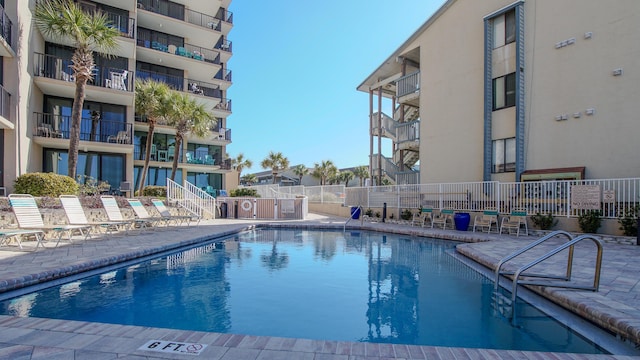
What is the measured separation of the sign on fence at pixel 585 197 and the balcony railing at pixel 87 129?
1999 centimetres

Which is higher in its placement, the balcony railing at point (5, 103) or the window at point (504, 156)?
the balcony railing at point (5, 103)

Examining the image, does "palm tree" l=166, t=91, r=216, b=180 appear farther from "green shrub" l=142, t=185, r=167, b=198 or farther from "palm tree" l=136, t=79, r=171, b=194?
"green shrub" l=142, t=185, r=167, b=198

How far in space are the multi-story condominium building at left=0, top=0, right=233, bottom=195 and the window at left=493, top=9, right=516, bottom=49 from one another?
1725 cm

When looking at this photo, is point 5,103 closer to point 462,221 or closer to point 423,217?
point 423,217

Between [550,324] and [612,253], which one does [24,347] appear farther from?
[612,253]

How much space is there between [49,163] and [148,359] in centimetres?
1891

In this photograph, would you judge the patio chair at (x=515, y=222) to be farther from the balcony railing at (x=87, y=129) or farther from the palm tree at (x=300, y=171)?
the palm tree at (x=300, y=171)

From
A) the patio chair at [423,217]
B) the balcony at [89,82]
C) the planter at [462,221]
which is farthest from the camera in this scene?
the balcony at [89,82]

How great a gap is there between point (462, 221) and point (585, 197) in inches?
154

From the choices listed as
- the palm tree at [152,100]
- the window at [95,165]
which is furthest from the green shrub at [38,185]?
the window at [95,165]

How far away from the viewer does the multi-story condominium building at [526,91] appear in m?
11.1

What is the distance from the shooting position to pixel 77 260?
657 centimetres

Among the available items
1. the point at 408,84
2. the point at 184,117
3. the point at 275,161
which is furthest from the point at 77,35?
the point at 275,161

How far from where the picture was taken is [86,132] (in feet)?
57.7
